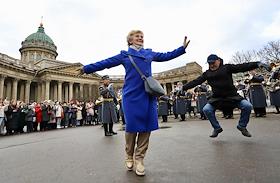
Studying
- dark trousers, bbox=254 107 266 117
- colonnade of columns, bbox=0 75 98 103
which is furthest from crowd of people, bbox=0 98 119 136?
colonnade of columns, bbox=0 75 98 103

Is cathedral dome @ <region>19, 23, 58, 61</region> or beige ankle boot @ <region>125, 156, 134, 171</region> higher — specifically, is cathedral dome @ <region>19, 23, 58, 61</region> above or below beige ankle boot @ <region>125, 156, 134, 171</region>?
above

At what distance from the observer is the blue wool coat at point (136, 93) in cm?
345

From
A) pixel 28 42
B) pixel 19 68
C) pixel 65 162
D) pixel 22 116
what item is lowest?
pixel 65 162

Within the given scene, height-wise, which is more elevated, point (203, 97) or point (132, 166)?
point (203, 97)

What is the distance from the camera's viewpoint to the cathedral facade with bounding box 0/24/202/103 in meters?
48.5

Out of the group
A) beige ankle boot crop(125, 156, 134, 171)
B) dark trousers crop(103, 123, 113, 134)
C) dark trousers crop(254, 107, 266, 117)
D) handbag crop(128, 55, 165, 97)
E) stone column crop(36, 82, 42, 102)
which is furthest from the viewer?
stone column crop(36, 82, 42, 102)

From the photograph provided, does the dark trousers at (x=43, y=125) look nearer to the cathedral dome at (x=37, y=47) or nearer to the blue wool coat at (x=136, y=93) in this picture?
the blue wool coat at (x=136, y=93)

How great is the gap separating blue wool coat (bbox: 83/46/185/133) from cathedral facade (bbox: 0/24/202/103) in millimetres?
45799

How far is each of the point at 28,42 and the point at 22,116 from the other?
63664mm

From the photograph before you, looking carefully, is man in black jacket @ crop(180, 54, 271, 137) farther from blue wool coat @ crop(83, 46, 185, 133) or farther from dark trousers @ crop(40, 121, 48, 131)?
dark trousers @ crop(40, 121, 48, 131)

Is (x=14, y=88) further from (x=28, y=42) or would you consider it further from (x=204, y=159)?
(x=204, y=159)

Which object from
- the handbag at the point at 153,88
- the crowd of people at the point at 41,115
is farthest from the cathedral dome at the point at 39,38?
the handbag at the point at 153,88

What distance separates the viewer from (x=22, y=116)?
1598cm

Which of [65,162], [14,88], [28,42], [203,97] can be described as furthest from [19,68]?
[65,162]
